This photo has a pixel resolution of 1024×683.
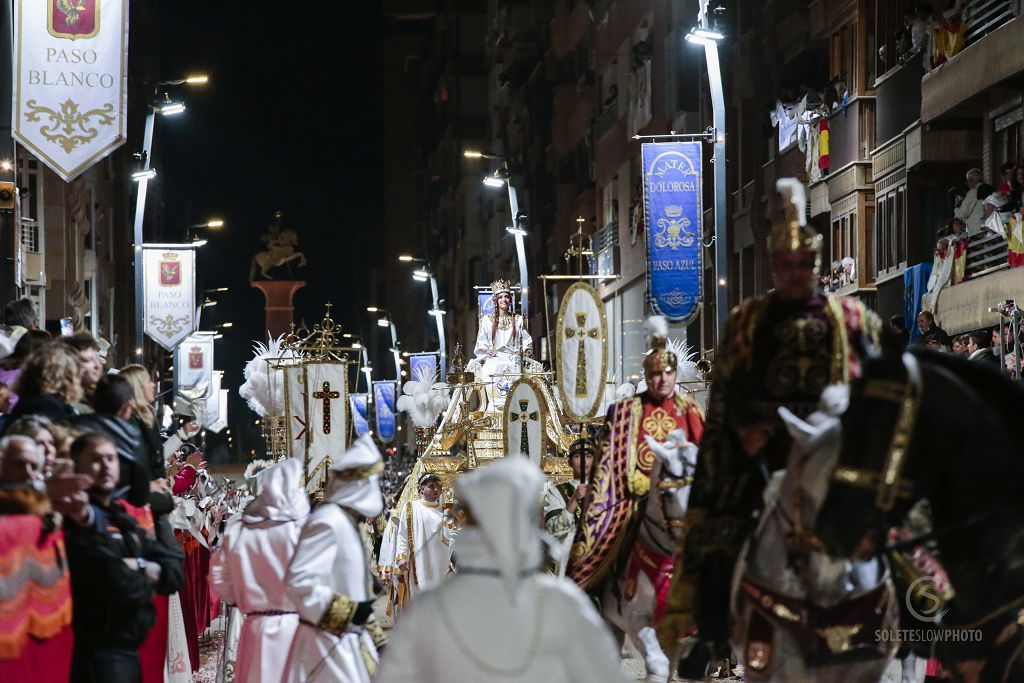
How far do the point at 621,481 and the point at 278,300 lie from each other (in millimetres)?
83720

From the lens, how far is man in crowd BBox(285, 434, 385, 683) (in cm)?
988

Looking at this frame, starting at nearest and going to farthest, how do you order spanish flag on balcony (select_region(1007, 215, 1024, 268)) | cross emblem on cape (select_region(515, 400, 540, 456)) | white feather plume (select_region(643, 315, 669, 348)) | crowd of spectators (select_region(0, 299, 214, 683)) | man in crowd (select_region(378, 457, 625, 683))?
man in crowd (select_region(378, 457, 625, 683)) < crowd of spectators (select_region(0, 299, 214, 683)) < white feather plume (select_region(643, 315, 669, 348)) < spanish flag on balcony (select_region(1007, 215, 1024, 268)) < cross emblem on cape (select_region(515, 400, 540, 456))

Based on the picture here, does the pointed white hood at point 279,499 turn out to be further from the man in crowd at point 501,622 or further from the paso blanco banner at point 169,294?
the paso blanco banner at point 169,294

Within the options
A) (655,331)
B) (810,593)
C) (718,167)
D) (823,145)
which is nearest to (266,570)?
(655,331)

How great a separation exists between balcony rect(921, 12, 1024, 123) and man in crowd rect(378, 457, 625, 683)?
61.7ft

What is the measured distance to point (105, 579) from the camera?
9062 millimetres

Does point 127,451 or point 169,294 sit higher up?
point 169,294

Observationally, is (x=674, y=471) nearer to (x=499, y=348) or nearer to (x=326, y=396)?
(x=326, y=396)

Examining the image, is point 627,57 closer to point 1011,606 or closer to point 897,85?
point 897,85

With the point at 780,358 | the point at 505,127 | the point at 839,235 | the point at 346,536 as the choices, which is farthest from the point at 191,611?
the point at 505,127

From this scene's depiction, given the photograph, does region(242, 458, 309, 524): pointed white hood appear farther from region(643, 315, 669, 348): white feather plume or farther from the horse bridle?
the horse bridle

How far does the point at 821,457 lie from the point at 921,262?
2270cm

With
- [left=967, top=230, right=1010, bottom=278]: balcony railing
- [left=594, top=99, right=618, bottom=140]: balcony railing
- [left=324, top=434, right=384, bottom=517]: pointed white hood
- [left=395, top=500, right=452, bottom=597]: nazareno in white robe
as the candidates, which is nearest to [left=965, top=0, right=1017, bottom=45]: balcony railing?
[left=967, top=230, right=1010, bottom=278]: balcony railing

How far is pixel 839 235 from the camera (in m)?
32.4
